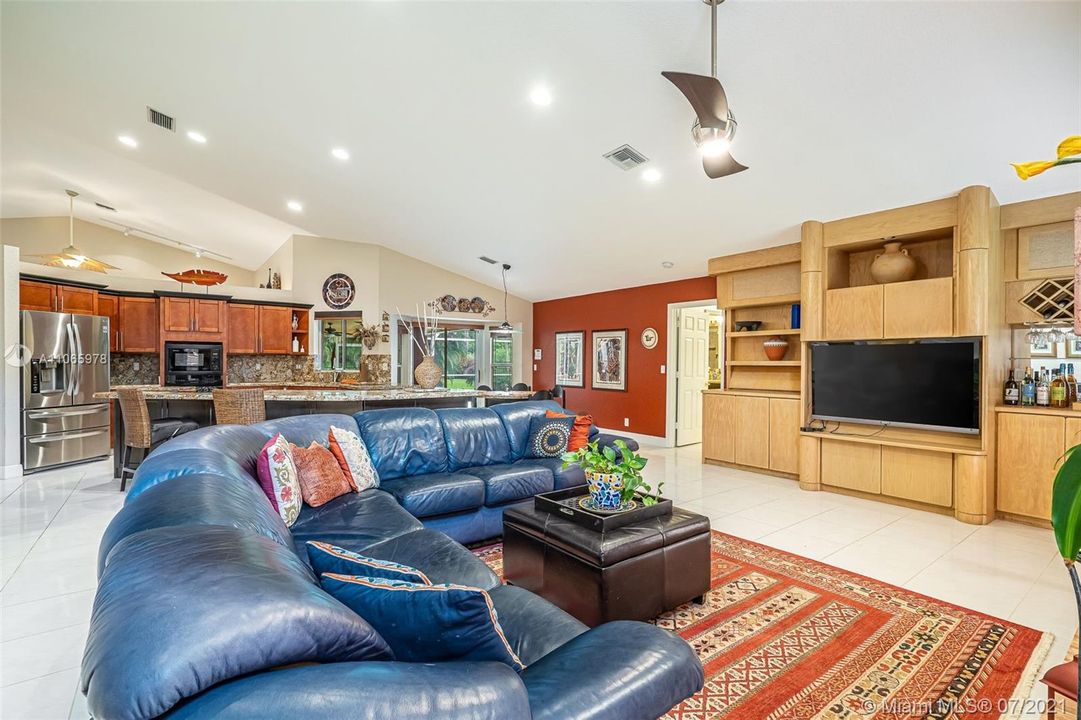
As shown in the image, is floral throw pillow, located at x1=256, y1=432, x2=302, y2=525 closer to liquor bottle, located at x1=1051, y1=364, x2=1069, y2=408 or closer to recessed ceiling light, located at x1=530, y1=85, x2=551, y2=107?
recessed ceiling light, located at x1=530, y1=85, x2=551, y2=107

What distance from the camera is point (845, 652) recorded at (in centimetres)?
220

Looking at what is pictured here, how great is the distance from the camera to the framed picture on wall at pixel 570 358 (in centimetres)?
868

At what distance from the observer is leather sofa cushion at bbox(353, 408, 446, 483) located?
3.43 metres

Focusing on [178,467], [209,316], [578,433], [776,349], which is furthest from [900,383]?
[209,316]

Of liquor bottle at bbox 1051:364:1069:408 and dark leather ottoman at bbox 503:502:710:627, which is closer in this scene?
dark leather ottoman at bbox 503:502:710:627

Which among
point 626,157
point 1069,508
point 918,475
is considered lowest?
point 918,475

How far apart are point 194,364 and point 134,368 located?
0.90 metres

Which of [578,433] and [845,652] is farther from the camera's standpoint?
[578,433]

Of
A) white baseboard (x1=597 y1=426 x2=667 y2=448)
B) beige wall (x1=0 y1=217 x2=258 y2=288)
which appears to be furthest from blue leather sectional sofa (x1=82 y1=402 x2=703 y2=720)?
beige wall (x1=0 y1=217 x2=258 y2=288)

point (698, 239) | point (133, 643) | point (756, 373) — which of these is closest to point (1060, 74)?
point (698, 239)

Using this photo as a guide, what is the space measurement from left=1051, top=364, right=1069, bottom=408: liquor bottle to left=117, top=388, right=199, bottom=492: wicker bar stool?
24.1 ft

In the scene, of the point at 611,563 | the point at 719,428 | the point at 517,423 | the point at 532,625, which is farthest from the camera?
the point at 719,428

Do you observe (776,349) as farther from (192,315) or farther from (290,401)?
(192,315)

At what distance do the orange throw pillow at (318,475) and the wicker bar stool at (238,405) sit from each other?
1.64 m
